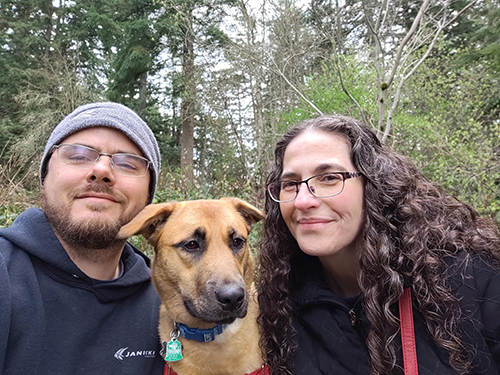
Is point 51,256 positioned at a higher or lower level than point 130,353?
higher

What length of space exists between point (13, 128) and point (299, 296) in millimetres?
20181

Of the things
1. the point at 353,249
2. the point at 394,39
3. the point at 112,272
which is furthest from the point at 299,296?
the point at 394,39

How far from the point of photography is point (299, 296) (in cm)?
246

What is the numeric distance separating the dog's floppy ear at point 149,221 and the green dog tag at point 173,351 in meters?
0.82

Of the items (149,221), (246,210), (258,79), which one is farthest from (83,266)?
(258,79)

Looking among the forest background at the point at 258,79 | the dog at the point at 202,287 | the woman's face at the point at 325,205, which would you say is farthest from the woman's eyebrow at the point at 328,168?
the forest background at the point at 258,79

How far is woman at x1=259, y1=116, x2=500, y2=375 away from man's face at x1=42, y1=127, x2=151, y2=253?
1153 millimetres

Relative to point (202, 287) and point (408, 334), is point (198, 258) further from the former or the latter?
point (408, 334)

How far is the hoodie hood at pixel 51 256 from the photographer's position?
7.50 ft

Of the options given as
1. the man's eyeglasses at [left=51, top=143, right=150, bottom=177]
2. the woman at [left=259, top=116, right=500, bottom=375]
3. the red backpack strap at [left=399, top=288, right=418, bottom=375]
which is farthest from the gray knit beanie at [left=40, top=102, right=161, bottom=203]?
the red backpack strap at [left=399, top=288, right=418, bottom=375]

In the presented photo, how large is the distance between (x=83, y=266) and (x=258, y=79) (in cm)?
848

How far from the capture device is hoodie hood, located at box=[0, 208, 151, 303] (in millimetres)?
2285

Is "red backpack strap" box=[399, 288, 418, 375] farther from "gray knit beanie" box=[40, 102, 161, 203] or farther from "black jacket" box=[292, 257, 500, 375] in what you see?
"gray knit beanie" box=[40, 102, 161, 203]

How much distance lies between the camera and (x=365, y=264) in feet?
6.97
